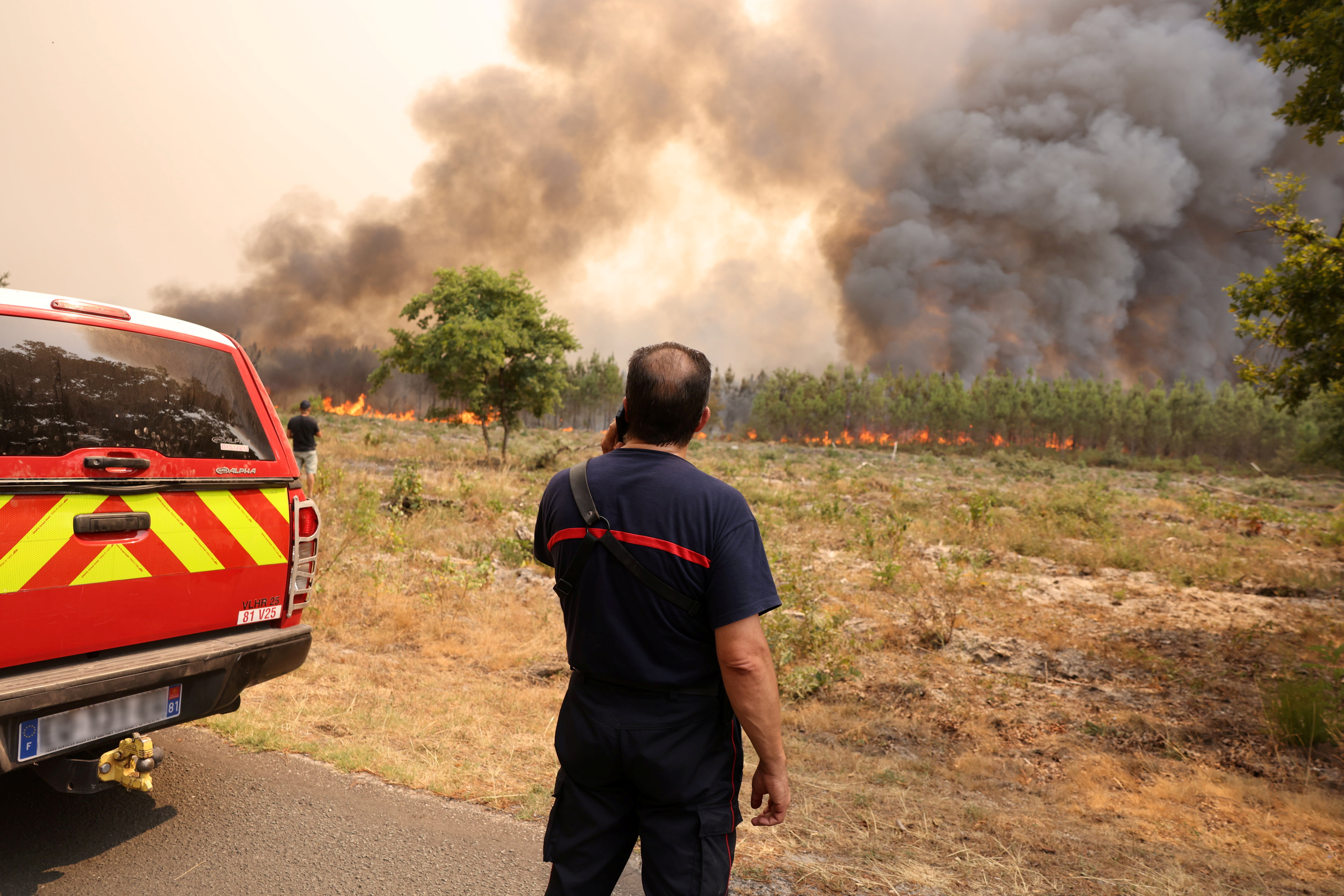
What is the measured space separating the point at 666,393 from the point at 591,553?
0.45 meters

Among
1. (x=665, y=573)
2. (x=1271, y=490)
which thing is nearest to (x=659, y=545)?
(x=665, y=573)

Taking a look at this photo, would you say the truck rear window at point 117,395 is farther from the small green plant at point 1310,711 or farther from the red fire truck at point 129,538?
the small green plant at point 1310,711

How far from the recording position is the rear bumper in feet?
7.83

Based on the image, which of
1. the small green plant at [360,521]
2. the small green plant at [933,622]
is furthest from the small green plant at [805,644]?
the small green plant at [360,521]

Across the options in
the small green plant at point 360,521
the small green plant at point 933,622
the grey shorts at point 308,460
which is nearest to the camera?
the small green plant at point 933,622

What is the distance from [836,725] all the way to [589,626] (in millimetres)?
3952

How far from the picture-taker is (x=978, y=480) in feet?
91.7

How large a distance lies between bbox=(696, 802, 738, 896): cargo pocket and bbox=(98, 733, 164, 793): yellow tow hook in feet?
7.60

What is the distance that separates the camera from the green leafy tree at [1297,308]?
217 inches

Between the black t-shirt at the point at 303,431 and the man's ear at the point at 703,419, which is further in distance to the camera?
the black t-shirt at the point at 303,431

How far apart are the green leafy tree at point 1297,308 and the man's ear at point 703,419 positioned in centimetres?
581

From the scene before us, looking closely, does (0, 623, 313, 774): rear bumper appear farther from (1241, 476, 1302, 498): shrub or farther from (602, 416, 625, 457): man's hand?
(1241, 476, 1302, 498): shrub

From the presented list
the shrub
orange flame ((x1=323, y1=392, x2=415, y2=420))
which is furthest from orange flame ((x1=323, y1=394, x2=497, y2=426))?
the shrub

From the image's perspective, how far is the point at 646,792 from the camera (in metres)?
1.71
